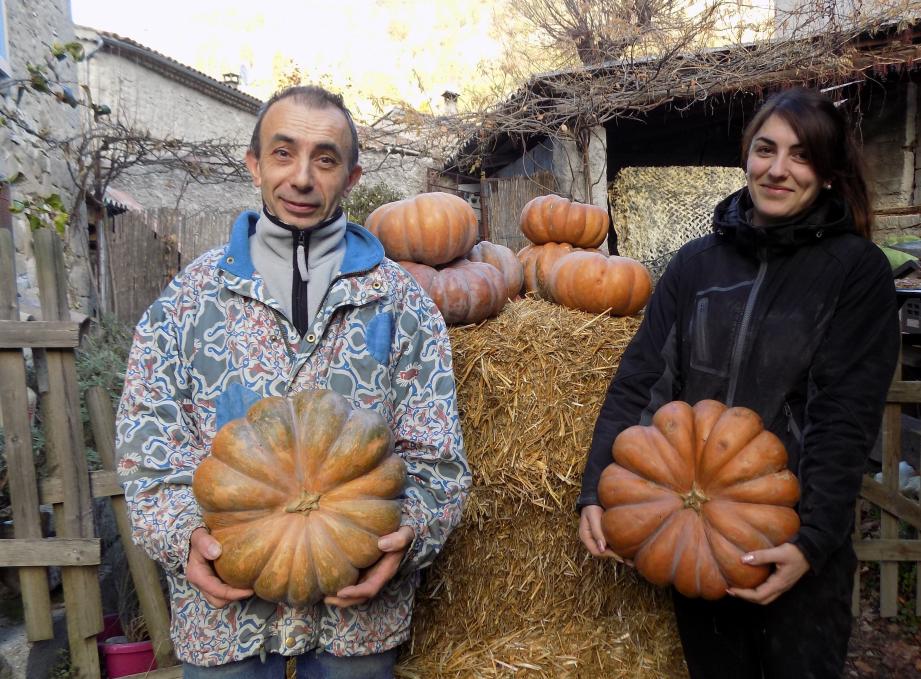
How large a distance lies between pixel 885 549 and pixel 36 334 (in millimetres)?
4454

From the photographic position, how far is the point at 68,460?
2.73 meters

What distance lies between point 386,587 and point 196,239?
32.7ft

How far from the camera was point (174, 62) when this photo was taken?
1444 cm

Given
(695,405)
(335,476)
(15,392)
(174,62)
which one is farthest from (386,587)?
(174,62)

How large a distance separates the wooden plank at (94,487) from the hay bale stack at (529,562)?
4.82 feet

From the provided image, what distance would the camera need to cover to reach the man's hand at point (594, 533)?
190 cm

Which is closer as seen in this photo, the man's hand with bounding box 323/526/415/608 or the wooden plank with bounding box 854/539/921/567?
the man's hand with bounding box 323/526/415/608

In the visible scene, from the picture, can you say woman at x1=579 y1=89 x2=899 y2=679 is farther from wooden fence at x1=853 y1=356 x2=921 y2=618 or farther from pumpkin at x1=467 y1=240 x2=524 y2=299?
wooden fence at x1=853 y1=356 x2=921 y2=618

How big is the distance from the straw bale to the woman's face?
732 cm

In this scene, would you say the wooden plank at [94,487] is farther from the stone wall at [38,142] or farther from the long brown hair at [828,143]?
the stone wall at [38,142]

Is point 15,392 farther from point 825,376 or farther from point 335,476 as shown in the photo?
point 825,376

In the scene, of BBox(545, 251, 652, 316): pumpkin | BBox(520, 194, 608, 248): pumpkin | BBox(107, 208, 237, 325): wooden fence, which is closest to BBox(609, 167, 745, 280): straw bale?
BBox(520, 194, 608, 248): pumpkin

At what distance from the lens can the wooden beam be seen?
3482 mm

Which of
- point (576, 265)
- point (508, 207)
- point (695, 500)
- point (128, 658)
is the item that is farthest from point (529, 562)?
point (508, 207)
